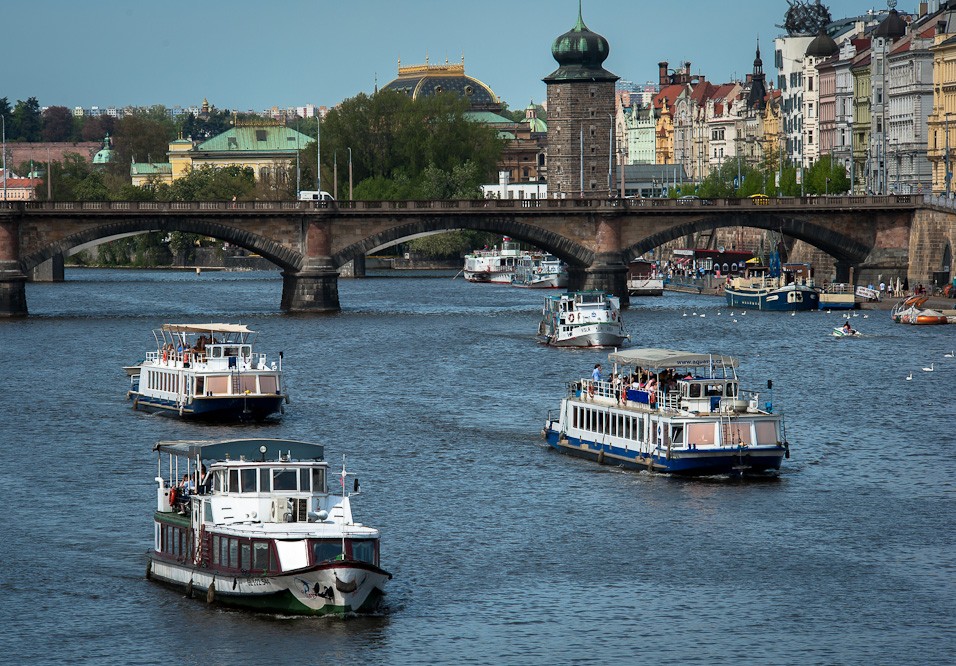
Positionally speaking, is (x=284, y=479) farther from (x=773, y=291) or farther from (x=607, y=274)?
(x=773, y=291)

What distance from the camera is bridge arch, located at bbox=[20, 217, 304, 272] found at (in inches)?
5463

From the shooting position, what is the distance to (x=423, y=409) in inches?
3378

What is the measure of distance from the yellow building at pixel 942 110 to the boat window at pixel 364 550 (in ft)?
409

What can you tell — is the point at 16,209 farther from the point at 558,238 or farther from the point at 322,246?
the point at 558,238

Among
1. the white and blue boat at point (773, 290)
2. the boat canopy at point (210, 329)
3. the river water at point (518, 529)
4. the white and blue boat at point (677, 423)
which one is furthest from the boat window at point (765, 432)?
the white and blue boat at point (773, 290)

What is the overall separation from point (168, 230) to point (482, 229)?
73.4 feet

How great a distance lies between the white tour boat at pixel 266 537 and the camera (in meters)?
45.7

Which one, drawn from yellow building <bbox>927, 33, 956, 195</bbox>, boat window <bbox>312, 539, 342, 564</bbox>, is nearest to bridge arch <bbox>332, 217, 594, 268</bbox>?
yellow building <bbox>927, 33, 956, 195</bbox>

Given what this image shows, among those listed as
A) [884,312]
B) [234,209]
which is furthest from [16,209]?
[884,312]

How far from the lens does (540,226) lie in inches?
5812

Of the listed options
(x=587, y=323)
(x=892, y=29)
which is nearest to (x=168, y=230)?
(x=587, y=323)

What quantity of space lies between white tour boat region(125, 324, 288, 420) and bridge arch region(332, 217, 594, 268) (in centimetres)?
5888

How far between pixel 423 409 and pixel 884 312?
60.7 meters

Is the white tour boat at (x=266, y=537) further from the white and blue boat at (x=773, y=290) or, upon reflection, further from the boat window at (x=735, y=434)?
the white and blue boat at (x=773, y=290)
